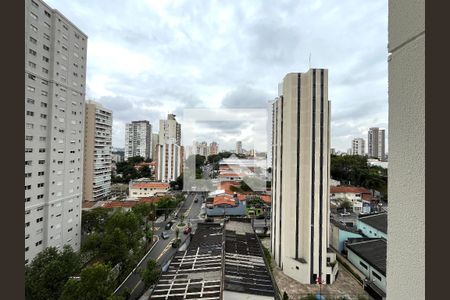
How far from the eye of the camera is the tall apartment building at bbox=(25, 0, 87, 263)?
246 inches

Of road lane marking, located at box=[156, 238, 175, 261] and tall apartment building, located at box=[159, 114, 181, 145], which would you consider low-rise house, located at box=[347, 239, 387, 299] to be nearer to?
road lane marking, located at box=[156, 238, 175, 261]

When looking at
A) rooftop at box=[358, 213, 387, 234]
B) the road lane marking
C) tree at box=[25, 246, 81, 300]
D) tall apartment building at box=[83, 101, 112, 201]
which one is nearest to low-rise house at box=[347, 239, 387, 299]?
rooftop at box=[358, 213, 387, 234]

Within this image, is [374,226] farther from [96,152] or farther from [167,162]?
[96,152]

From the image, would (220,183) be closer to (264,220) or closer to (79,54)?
(264,220)

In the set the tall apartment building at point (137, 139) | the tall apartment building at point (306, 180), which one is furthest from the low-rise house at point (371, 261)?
the tall apartment building at point (137, 139)

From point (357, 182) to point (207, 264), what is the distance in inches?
588

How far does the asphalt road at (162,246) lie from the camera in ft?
18.0

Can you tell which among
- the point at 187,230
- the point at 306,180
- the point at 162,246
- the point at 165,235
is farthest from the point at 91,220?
the point at 306,180

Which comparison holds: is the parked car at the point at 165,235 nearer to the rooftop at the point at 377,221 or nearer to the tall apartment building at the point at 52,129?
the tall apartment building at the point at 52,129

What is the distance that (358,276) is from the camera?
583cm

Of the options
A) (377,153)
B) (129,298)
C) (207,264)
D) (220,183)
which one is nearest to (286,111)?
(207,264)

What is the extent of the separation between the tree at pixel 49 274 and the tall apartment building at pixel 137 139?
80.1 feet

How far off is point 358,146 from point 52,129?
28257mm

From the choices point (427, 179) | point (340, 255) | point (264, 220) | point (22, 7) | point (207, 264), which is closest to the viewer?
point (427, 179)
